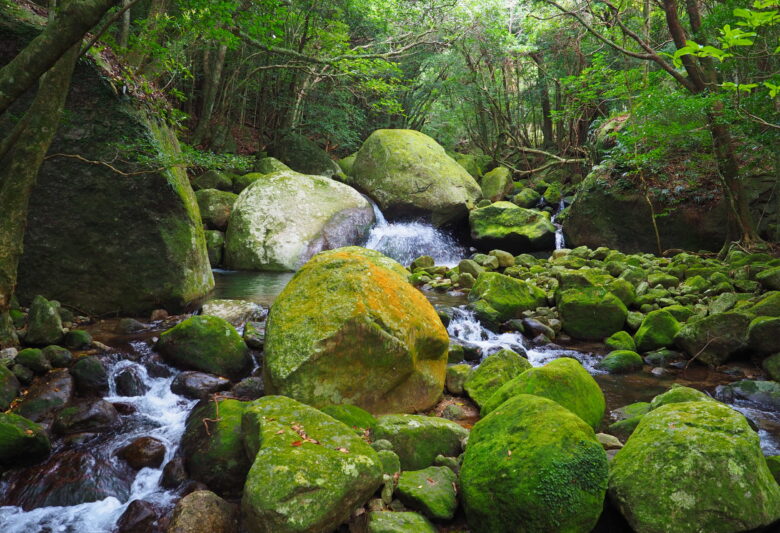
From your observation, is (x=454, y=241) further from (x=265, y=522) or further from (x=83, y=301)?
(x=265, y=522)

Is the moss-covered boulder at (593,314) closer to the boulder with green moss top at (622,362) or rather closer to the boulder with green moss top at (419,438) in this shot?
the boulder with green moss top at (622,362)

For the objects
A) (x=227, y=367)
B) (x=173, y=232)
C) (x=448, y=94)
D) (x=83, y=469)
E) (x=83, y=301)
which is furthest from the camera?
(x=448, y=94)

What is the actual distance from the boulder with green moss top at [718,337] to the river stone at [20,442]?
22.4 ft

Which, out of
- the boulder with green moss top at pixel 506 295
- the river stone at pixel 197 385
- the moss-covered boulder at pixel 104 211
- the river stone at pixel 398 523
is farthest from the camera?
the boulder with green moss top at pixel 506 295

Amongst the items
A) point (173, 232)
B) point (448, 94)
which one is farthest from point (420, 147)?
point (173, 232)

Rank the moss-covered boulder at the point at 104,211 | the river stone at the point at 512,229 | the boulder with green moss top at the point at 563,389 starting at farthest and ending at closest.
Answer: the river stone at the point at 512,229 → the moss-covered boulder at the point at 104,211 → the boulder with green moss top at the point at 563,389

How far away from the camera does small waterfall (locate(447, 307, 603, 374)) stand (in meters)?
6.12

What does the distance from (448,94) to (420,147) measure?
5.75 m

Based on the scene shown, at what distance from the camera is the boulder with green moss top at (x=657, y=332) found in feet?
20.2

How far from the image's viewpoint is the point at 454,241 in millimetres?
14273

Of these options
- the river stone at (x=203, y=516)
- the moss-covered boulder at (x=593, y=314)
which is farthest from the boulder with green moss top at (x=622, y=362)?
the river stone at (x=203, y=516)

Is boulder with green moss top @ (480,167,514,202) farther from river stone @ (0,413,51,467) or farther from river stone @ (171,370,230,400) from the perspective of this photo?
river stone @ (0,413,51,467)

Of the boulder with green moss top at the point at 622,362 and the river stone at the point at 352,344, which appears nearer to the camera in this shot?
the river stone at the point at 352,344

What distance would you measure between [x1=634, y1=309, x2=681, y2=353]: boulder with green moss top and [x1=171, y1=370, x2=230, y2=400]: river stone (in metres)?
5.37
